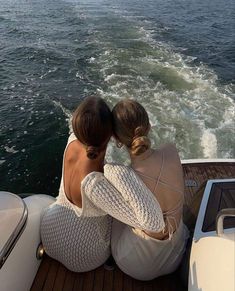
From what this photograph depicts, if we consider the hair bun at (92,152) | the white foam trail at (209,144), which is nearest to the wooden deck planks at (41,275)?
the hair bun at (92,152)

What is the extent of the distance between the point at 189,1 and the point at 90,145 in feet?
48.3

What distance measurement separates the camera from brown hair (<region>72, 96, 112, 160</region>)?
1.60m

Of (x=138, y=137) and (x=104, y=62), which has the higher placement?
(x=138, y=137)

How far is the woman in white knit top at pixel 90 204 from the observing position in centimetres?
157

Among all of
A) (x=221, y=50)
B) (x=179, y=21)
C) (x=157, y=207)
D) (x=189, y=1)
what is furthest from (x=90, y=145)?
(x=189, y=1)

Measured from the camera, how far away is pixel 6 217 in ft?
6.15

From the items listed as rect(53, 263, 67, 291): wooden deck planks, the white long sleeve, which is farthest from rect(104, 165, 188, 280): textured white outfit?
rect(53, 263, 67, 291): wooden deck planks

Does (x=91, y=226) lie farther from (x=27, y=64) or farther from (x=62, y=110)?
(x=27, y=64)

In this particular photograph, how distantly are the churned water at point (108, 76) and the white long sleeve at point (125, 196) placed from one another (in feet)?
9.94

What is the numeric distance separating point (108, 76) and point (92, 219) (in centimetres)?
552

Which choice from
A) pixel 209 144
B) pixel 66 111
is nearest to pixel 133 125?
pixel 209 144

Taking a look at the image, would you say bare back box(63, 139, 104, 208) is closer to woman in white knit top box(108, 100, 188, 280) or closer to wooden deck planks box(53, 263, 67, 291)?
woman in white knit top box(108, 100, 188, 280)

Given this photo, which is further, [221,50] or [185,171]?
[221,50]

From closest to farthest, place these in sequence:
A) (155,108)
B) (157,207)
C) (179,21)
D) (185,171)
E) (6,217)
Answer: (157,207) < (6,217) < (185,171) < (155,108) < (179,21)
